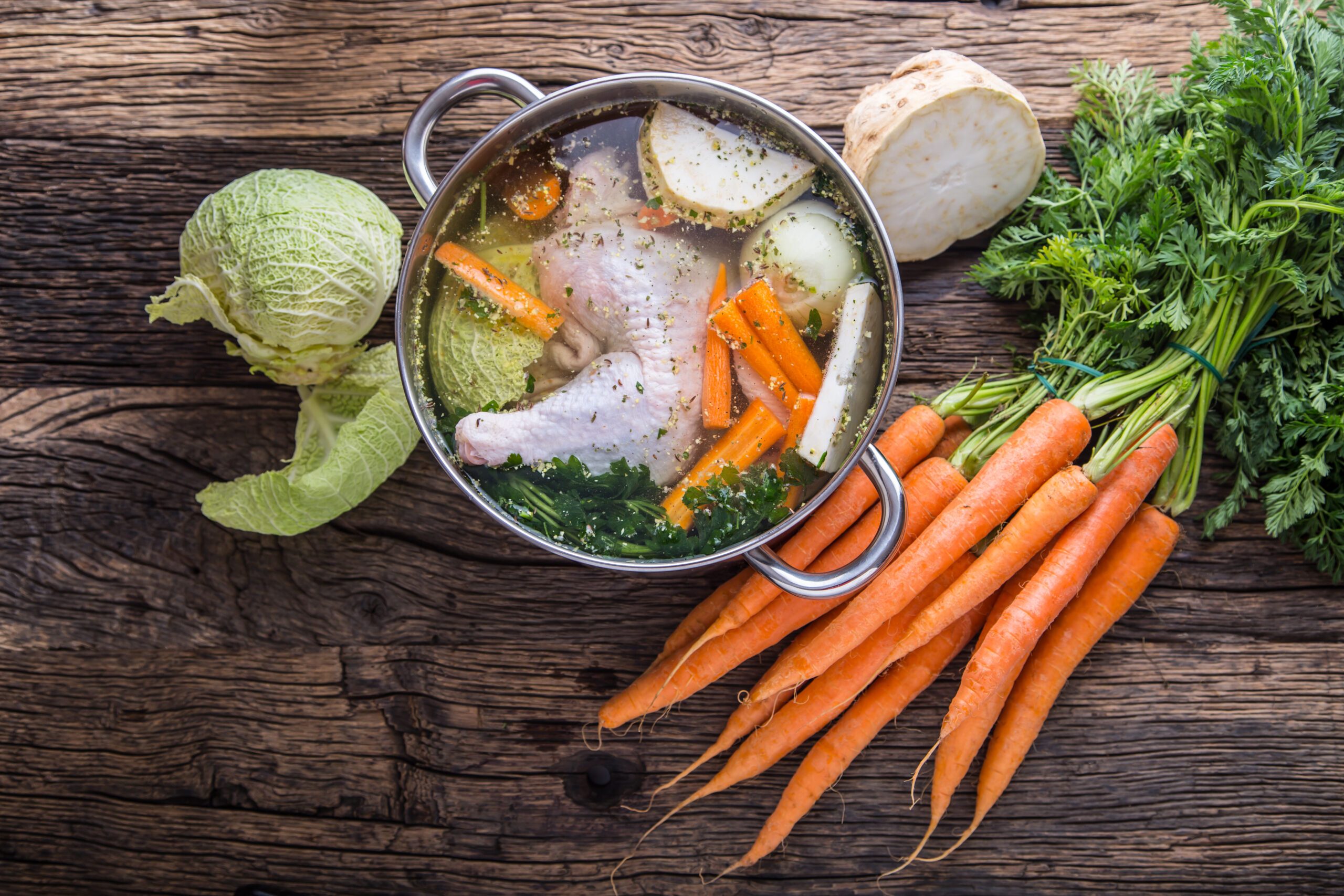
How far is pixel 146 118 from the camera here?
6.36 feet

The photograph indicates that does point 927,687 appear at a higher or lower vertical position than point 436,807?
higher

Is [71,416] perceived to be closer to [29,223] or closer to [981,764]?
[29,223]

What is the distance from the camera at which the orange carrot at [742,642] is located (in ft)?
5.87

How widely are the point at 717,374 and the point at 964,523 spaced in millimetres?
666

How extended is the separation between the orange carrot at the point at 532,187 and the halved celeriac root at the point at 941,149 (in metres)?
0.65

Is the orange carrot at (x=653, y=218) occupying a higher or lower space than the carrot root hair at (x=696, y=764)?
higher

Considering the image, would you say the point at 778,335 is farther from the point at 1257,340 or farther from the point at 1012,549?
the point at 1257,340

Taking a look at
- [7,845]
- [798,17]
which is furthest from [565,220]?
[7,845]

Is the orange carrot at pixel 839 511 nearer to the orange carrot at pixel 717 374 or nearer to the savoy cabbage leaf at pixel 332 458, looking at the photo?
the orange carrot at pixel 717 374

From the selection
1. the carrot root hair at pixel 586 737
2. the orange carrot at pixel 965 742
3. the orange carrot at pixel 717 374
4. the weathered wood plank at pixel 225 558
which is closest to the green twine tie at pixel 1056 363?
the orange carrot at pixel 965 742

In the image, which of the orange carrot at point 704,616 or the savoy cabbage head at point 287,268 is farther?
the orange carrot at point 704,616

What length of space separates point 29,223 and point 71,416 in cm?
49

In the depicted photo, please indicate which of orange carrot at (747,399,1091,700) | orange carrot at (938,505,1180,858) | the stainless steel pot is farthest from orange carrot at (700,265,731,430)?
orange carrot at (938,505,1180,858)

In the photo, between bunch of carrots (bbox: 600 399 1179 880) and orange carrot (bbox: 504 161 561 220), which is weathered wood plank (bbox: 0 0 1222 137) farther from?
bunch of carrots (bbox: 600 399 1179 880)
